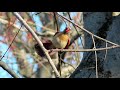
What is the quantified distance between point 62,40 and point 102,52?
0.56 meters

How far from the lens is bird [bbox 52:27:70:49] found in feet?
7.87

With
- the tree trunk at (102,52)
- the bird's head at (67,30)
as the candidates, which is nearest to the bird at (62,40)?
the bird's head at (67,30)

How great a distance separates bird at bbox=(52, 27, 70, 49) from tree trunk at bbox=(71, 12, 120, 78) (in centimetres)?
30

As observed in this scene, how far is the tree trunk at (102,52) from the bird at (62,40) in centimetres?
30

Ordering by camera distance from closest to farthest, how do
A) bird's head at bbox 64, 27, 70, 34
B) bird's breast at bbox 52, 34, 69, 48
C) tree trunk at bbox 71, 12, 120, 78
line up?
tree trunk at bbox 71, 12, 120, 78 < bird's breast at bbox 52, 34, 69, 48 < bird's head at bbox 64, 27, 70, 34

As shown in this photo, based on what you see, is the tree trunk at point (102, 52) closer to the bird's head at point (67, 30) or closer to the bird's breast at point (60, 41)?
the bird's breast at point (60, 41)

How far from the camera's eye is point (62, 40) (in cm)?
243

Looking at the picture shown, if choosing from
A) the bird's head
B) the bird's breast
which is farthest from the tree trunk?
the bird's head

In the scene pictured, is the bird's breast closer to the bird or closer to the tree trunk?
the bird

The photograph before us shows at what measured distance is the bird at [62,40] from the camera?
2398mm

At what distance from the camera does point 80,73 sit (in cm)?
190
